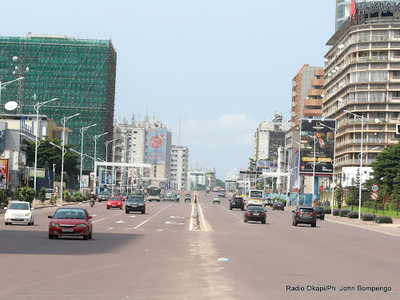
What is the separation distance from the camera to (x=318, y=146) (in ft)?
393

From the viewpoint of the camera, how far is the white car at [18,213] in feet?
146

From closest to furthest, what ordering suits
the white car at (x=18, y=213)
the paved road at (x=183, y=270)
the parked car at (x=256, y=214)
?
the paved road at (x=183, y=270), the white car at (x=18, y=213), the parked car at (x=256, y=214)

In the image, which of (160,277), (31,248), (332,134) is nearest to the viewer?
(160,277)

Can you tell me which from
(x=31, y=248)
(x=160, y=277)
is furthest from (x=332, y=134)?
(x=160, y=277)

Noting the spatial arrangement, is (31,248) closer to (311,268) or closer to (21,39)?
(311,268)

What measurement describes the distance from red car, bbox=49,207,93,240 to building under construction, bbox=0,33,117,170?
152212 mm

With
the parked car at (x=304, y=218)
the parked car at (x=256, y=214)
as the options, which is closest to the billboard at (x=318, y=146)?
the parked car at (x=304, y=218)

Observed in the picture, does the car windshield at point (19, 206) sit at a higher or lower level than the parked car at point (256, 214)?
higher

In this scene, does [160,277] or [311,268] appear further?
[311,268]

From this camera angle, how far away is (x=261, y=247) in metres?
30.6

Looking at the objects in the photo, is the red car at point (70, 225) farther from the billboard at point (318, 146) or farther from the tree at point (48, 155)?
the tree at point (48, 155)

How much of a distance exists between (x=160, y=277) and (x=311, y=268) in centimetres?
551

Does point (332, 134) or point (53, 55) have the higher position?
point (53, 55)

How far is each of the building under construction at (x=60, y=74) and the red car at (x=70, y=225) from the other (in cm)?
15221
